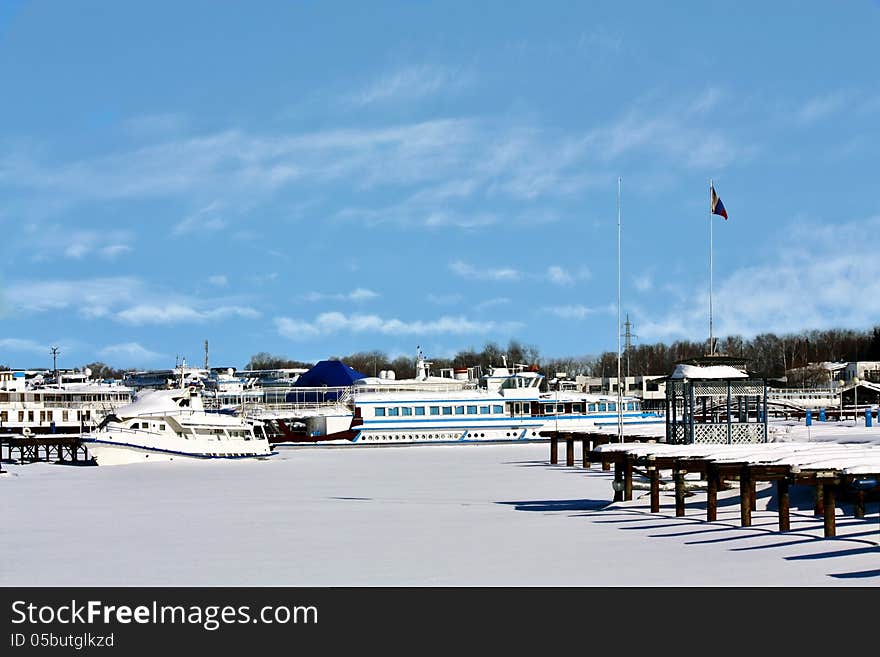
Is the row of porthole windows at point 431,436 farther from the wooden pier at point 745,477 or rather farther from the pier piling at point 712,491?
the pier piling at point 712,491

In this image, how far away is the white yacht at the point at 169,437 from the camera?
61.1 metres

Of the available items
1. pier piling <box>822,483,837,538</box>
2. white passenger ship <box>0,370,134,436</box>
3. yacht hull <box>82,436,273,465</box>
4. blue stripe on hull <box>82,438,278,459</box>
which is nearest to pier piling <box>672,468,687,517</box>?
pier piling <box>822,483,837,538</box>

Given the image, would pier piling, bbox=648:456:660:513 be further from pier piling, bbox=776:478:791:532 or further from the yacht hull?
the yacht hull

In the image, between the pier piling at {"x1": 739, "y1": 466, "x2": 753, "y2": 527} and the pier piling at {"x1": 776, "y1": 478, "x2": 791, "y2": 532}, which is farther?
the pier piling at {"x1": 739, "y1": 466, "x2": 753, "y2": 527}

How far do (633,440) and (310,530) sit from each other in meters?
24.2

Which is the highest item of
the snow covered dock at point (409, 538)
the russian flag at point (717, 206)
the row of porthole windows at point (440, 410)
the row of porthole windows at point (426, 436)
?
the russian flag at point (717, 206)

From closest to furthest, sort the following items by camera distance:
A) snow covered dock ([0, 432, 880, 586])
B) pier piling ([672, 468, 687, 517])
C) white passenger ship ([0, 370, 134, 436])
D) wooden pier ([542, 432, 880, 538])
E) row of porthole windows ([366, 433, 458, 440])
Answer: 1. snow covered dock ([0, 432, 880, 586])
2. wooden pier ([542, 432, 880, 538])
3. pier piling ([672, 468, 687, 517])
4. row of porthole windows ([366, 433, 458, 440])
5. white passenger ship ([0, 370, 134, 436])

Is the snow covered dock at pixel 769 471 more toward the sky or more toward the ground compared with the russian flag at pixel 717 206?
more toward the ground

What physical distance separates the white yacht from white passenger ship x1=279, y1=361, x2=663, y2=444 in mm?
8925

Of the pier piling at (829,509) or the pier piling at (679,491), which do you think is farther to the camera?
the pier piling at (679,491)

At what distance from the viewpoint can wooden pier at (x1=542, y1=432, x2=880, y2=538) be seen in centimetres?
2261

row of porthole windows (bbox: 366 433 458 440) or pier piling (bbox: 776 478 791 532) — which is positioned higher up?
pier piling (bbox: 776 478 791 532)

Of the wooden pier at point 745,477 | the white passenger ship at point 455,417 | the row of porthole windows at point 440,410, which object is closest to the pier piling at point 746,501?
the wooden pier at point 745,477
